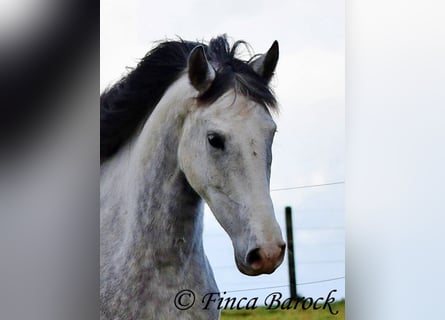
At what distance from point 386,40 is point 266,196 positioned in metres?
0.55

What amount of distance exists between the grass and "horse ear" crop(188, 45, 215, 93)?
0.58m

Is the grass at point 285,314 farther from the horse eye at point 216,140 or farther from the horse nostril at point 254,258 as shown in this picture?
the horse eye at point 216,140

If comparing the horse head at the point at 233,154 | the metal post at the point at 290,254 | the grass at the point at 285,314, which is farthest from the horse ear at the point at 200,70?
the grass at the point at 285,314

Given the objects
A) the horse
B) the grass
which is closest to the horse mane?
the horse

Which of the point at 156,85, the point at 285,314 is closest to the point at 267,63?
the point at 156,85

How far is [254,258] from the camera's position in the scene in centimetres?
159

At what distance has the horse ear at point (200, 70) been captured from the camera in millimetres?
1574

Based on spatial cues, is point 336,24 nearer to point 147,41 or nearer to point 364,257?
point 147,41

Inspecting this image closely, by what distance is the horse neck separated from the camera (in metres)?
1.60

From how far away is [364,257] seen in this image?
1719mm

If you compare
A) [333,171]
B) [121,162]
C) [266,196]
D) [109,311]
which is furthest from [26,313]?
[333,171]

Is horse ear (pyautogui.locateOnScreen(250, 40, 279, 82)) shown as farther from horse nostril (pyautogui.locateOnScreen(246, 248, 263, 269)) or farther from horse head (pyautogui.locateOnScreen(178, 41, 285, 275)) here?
horse nostril (pyautogui.locateOnScreen(246, 248, 263, 269))

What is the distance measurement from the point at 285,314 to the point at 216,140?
19.7 inches

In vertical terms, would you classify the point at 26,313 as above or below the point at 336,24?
below
